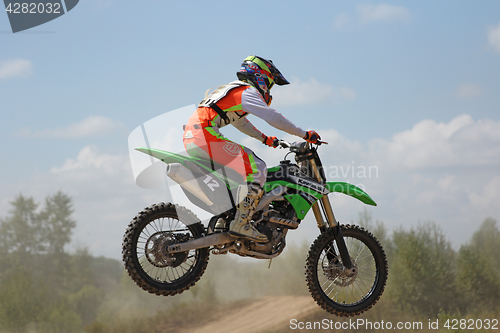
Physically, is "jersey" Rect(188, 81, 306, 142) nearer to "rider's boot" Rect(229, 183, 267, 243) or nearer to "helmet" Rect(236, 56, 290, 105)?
"helmet" Rect(236, 56, 290, 105)

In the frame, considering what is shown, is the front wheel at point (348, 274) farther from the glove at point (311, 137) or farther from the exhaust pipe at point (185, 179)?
the exhaust pipe at point (185, 179)

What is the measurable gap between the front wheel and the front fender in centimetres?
55

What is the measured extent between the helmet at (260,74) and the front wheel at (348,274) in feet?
8.92

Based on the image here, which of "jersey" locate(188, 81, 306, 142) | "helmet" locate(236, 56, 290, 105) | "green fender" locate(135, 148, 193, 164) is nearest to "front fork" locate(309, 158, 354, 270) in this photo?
"jersey" locate(188, 81, 306, 142)

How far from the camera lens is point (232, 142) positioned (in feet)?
21.4

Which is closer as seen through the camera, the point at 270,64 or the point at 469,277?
the point at 270,64

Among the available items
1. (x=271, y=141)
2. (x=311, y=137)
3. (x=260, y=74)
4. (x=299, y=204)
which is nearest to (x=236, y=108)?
(x=260, y=74)

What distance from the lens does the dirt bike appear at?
244 inches

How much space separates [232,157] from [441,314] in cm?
4243

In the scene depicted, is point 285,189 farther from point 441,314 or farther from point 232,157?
point 441,314

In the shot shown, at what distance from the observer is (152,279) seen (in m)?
6.19

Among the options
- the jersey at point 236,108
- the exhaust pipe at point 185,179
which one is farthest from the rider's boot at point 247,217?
the jersey at point 236,108

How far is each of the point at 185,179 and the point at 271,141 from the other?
2112 mm

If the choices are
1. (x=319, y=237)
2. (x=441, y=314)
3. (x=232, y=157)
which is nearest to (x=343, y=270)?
(x=319, y=237)
